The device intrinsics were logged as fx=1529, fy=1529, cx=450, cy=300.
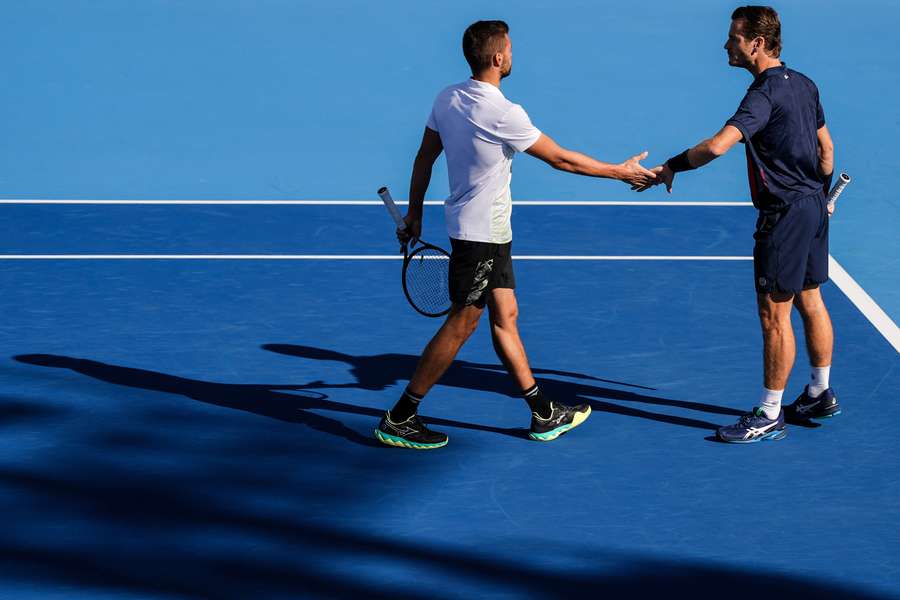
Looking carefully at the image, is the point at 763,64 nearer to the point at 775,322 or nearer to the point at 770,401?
the point at 775,322

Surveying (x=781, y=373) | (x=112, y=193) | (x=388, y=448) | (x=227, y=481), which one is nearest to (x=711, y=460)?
(x=781, y=373)

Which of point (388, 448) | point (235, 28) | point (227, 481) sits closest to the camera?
point (227, 481)

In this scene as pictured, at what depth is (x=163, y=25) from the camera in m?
15.9

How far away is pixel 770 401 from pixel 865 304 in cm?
252

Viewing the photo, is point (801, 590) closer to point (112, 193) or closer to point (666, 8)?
point (112, 193)

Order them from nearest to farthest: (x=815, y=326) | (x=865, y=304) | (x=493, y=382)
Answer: (x=815, y=326) → (x=493, y=382) → (x=865, y=304)

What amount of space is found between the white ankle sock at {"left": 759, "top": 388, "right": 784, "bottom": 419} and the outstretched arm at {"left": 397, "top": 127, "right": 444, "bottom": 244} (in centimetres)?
176

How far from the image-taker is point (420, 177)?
6926 mm

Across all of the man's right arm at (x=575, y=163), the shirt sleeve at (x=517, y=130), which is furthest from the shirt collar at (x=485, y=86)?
the man's right arm at (x=575, y=163)

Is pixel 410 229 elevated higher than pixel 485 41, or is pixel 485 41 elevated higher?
pixel 485 41

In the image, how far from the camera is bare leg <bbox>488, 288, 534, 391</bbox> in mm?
6895

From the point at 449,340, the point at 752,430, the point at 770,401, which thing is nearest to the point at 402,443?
the point at 449,340

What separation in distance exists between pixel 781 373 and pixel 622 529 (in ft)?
4.57

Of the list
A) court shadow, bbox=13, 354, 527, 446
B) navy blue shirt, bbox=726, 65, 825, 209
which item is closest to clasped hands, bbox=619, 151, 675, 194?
navy blue shirt, bbox=726, 65, 825, 209
